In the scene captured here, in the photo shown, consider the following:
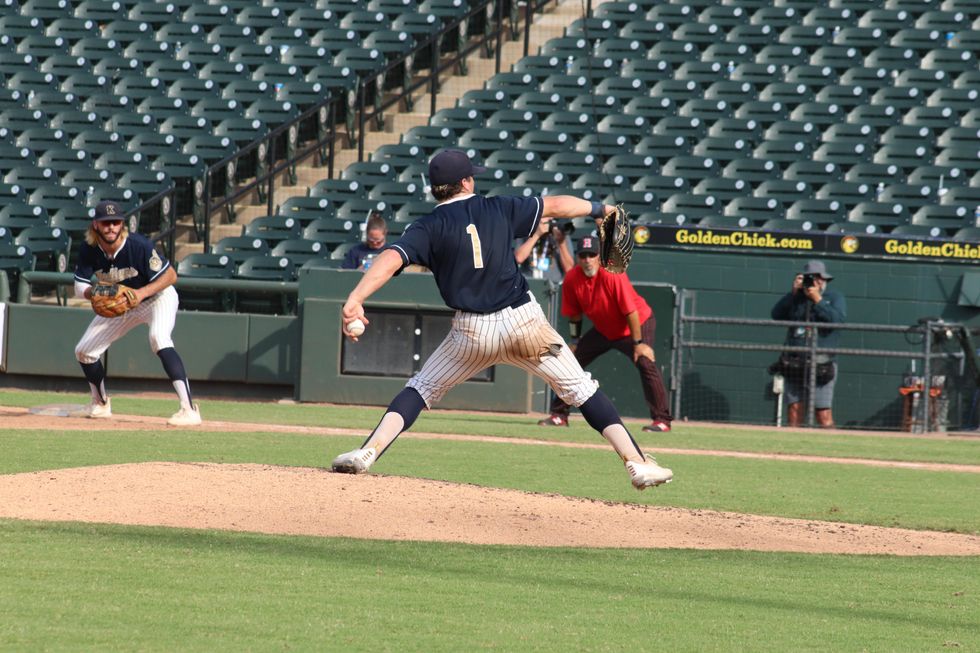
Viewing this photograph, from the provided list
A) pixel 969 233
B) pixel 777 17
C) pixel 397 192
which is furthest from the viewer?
pixel 777 17

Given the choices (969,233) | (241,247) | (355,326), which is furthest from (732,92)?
(355,326)

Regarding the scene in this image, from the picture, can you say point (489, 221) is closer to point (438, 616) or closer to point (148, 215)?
point (438, 616)

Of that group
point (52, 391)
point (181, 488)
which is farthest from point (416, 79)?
point (181, 488)

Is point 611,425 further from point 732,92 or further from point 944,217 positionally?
point 732,92

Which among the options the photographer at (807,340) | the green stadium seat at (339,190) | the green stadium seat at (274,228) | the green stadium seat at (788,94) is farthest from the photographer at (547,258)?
the green stadium seat at (788,94)

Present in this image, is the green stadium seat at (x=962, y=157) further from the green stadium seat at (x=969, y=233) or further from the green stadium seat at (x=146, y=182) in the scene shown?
the green stadium seat at (x=146, y=182)

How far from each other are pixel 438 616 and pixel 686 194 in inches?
557

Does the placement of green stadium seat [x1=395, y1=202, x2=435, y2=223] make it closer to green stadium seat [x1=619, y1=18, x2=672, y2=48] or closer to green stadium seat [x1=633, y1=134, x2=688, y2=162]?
green stadium seat [x1=633, y1=134, x2=688, y2=162]

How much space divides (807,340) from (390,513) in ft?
30.2

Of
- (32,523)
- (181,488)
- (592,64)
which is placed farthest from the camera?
(592,64)

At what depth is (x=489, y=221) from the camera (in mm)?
6961

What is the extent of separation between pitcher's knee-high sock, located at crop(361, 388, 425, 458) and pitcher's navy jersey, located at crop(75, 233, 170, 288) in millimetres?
4790

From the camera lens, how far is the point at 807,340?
15375 millimetres

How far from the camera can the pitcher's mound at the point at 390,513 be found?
6.93 m
